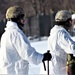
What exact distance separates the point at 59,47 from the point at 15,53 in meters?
1.06

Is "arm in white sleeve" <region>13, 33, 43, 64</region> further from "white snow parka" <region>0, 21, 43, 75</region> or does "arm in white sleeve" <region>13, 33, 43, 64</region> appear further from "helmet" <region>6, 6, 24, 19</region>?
"helmet" <region>6, 6, 24, 19</region>

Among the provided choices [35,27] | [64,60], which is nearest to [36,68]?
[64,60]

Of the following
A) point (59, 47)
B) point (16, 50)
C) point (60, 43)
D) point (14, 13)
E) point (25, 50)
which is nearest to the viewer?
point (25, 50)

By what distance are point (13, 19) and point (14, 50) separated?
1.65 ft

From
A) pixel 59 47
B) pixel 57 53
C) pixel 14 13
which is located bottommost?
pixel 57 53

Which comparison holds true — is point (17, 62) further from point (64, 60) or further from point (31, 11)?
point (31, 11)

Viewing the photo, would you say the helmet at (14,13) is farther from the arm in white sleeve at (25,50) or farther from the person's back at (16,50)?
the arm in white sleeve at (25,50)

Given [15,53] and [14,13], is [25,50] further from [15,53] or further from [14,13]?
[14,13]

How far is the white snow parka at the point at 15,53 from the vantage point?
19.3 feet

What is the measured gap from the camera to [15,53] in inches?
239

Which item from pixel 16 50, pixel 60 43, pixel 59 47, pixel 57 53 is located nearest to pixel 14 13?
pixel 16 50

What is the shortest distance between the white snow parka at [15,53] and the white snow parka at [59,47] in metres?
0.75

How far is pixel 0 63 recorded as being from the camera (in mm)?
6344

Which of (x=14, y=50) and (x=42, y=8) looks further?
(x=42, y=8)
